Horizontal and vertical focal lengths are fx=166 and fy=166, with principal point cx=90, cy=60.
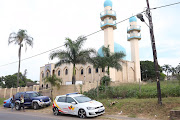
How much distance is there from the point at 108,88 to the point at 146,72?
43.3 metres

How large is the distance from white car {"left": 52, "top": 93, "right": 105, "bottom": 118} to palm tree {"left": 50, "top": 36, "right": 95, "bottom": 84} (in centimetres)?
832

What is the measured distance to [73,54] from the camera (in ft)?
→ 66.5

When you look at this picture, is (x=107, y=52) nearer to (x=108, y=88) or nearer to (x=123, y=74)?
(x=108, y=88)

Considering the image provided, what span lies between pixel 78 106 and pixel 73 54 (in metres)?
10.2

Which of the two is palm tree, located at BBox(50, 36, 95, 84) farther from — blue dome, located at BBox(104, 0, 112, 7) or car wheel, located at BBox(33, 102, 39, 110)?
blue dome, located at BBox(104, 0, 112, 7)

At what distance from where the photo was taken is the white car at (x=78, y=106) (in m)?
10.3

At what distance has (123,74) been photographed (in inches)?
1625

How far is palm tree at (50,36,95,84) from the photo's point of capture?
20.2 m

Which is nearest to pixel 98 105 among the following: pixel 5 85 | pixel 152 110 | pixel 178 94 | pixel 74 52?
pixel 152 110

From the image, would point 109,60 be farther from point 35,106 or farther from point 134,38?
point 134,38

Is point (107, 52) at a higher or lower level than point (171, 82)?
higher

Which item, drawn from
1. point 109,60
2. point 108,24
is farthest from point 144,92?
point 108,24

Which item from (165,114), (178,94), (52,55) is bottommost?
(165,114)

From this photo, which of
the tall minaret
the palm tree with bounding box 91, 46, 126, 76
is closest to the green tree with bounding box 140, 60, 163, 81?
the tall minaret
